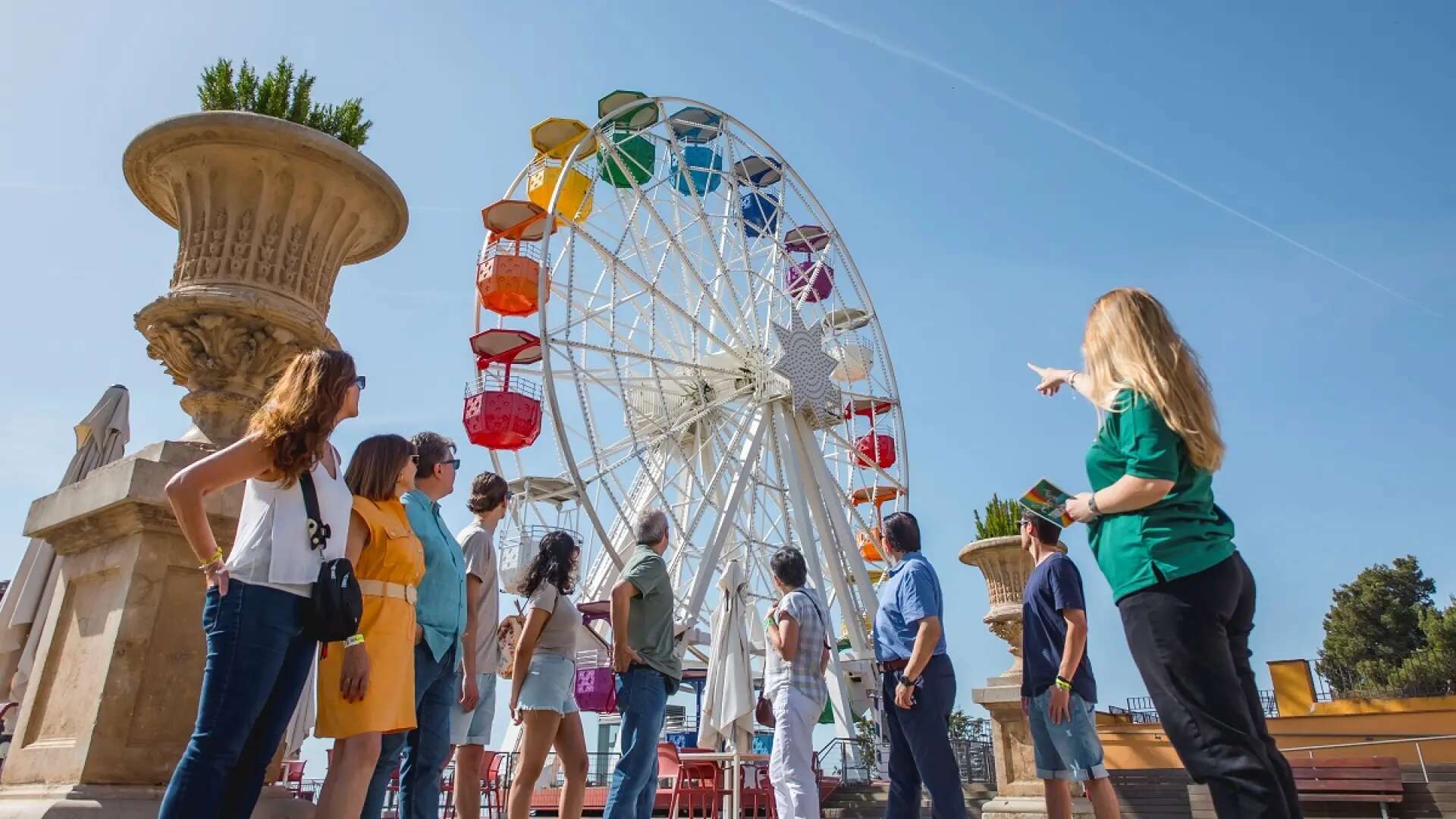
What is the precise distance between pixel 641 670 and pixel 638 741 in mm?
284

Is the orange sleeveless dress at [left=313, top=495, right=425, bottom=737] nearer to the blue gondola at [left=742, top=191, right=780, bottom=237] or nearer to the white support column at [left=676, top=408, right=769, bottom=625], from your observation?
the white support column at [left=676, top=408, right=769, bottom=625]

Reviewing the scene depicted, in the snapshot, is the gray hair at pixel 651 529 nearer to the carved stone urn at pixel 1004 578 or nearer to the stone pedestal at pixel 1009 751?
the stone pedestal at pixel 1009 751

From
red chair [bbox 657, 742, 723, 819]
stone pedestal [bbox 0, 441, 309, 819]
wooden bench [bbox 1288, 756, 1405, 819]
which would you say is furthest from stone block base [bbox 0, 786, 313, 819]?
wooden bench [bbox 1288, 756, 1405, 819]

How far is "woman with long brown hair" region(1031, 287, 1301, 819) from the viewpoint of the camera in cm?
187

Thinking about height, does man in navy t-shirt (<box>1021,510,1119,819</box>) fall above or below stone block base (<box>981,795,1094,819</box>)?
above

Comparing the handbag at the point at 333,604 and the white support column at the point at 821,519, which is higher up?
the white support column at the point at 821,519

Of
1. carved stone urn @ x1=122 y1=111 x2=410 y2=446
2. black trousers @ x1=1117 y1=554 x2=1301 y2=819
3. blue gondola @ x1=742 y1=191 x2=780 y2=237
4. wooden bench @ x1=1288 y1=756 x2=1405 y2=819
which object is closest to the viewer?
black trousers @ x1=1117 y1=554 x2=1301 y2=819

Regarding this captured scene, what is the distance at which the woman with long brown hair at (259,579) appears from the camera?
209 centimetres

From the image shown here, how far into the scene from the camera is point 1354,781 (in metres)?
8.57

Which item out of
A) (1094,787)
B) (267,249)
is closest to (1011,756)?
(1094,787)

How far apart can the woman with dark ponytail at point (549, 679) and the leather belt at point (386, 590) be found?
4.19 ft

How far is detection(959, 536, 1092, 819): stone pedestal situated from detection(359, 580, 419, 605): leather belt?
368 centimetres

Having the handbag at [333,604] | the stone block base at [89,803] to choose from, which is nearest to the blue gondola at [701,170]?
the stone block base at [89,803]

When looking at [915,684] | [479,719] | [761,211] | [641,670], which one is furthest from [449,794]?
[761,211]
